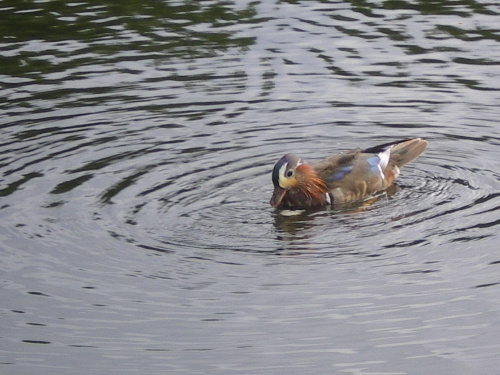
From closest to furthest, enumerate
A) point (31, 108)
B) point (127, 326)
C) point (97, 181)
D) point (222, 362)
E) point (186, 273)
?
point (222, 362), point (127, 326), point (186, 273), point (97, 181), point (31, 108)

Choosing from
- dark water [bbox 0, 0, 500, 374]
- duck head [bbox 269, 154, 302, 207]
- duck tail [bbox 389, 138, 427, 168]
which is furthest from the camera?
duck tail [bbox 389, 138, 427, 168]

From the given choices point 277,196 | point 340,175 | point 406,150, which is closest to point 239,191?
point 277,196

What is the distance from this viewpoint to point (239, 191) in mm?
12867

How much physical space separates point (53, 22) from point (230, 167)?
23.8 feet

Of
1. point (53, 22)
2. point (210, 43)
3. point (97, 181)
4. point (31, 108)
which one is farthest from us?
point (53, 22)

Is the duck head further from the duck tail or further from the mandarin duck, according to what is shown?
the duck tail

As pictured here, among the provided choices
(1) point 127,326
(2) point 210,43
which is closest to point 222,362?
(1) point 127,326

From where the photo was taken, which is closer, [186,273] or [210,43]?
[186,273]

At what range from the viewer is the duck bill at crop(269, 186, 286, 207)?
12461 millimetres

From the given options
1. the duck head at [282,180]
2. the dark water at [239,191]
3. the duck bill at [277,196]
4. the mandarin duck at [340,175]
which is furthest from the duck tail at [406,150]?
the duck bill at [277,196]

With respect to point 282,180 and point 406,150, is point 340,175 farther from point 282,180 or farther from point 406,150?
point 406,150

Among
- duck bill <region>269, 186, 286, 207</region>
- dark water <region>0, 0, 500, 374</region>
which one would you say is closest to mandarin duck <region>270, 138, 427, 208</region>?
duck bill <region>269, 186, 286, 207</region>

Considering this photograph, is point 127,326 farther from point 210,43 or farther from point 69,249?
point 210,43

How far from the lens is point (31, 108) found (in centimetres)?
1552
